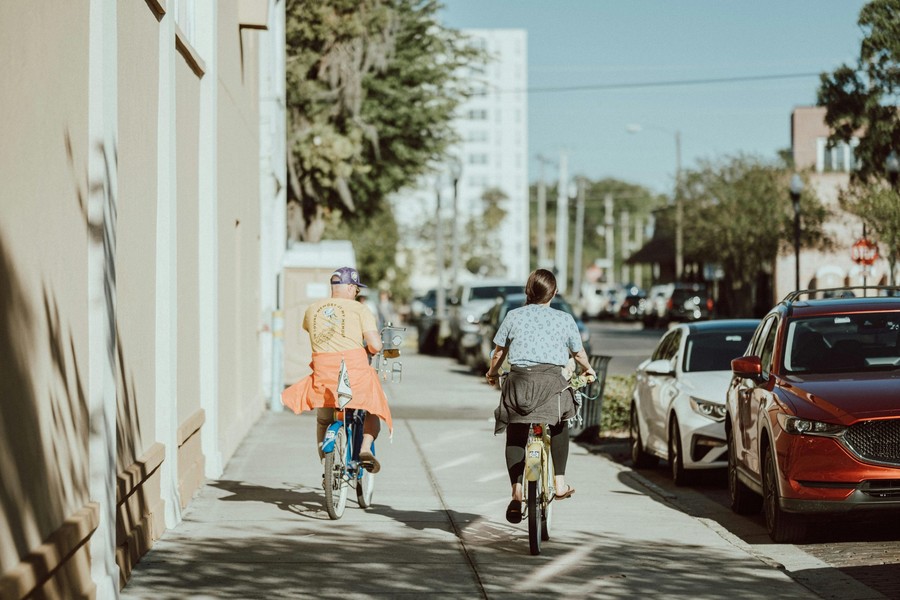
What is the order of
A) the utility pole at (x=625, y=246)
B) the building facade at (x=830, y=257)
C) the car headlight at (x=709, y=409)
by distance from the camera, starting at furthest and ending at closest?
the utility pole at (x=625, y=246)
the building facade at (x=830, y=257)
the car headlight at (x=709, y=409)

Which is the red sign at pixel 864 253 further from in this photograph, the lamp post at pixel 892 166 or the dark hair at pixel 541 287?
the dark hair at pixel 541 287

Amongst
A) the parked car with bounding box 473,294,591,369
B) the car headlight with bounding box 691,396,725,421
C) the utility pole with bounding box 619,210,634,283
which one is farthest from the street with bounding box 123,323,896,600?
the utility pole with bounding box 619,210,634,283

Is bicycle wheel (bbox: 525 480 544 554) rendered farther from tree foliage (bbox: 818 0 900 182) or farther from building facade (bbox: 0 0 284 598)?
tree foliage (bbox: 818 0 900 182)

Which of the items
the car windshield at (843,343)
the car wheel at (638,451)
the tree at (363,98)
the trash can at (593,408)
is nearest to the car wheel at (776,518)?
the car windshield at (843,343)

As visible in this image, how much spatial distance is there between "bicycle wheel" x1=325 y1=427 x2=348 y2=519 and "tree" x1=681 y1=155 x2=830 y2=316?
40233 mm

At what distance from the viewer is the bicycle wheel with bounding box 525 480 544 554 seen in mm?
8938

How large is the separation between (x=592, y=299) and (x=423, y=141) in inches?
2257

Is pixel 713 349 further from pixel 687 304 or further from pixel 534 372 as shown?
pixel 687 304

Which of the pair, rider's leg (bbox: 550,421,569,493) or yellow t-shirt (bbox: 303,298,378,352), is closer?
rider's leg (bbox: 550,421,569,493)

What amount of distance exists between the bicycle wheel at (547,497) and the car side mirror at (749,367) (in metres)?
1.82

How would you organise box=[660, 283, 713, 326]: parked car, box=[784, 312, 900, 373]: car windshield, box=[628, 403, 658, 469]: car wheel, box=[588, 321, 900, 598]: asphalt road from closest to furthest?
box=[588, 321, 900, 598]: asphalt road → box=[784, 312, 900, 373]: car windshield → box=[628, 403, 658, 469]: car wheel → box=[660, 283, 713, 326]: parked car

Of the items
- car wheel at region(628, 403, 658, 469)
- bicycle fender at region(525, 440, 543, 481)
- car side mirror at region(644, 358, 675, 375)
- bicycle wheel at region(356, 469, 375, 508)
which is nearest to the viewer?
bicycle fender at region(525, 440, 543, 481)

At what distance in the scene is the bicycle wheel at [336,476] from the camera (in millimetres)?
10375

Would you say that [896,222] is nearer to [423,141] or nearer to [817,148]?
[423,141]
